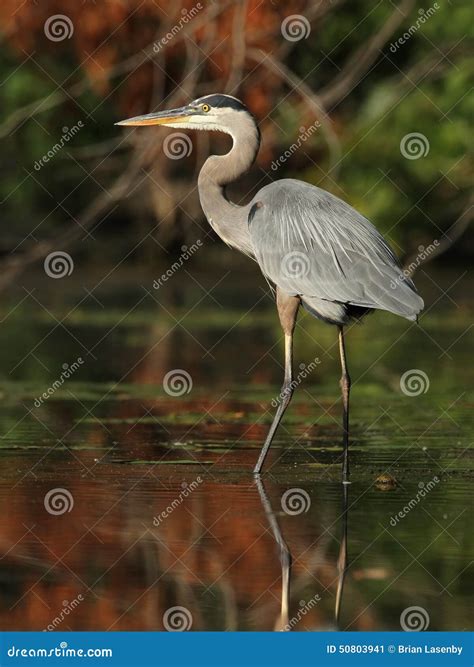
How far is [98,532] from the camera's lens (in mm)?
8414

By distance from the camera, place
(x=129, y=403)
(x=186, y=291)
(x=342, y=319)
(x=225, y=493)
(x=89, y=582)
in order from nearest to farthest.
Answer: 1. (x=89, y=582)
2. (x=225, y=493)
3. (x=342, y=319)
4. (x=129, y=403)
5. (x=186, y=291)

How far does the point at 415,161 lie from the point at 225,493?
1848cm

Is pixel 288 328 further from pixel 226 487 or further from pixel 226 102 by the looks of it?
pixel 226 102

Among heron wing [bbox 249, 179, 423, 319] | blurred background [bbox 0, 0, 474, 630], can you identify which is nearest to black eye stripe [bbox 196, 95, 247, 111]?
heron wing [bbox 249, 179, 423, 319]

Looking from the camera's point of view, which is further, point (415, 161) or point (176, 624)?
point (415, 161)

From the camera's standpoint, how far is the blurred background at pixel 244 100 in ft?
64.0

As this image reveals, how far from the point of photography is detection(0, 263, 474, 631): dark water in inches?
279

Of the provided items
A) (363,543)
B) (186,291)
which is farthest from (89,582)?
(186,291)

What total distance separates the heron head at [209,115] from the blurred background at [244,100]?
2364 millimetres

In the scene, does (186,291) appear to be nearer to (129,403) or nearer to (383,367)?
(383,367)

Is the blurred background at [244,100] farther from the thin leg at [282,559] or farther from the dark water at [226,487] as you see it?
the thin leg at [282,559]

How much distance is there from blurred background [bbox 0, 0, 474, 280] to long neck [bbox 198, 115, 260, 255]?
265 cm

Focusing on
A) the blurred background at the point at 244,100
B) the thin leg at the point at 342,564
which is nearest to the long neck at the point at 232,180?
the blurred background at the point at 244,100

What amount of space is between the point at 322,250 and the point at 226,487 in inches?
74.8
